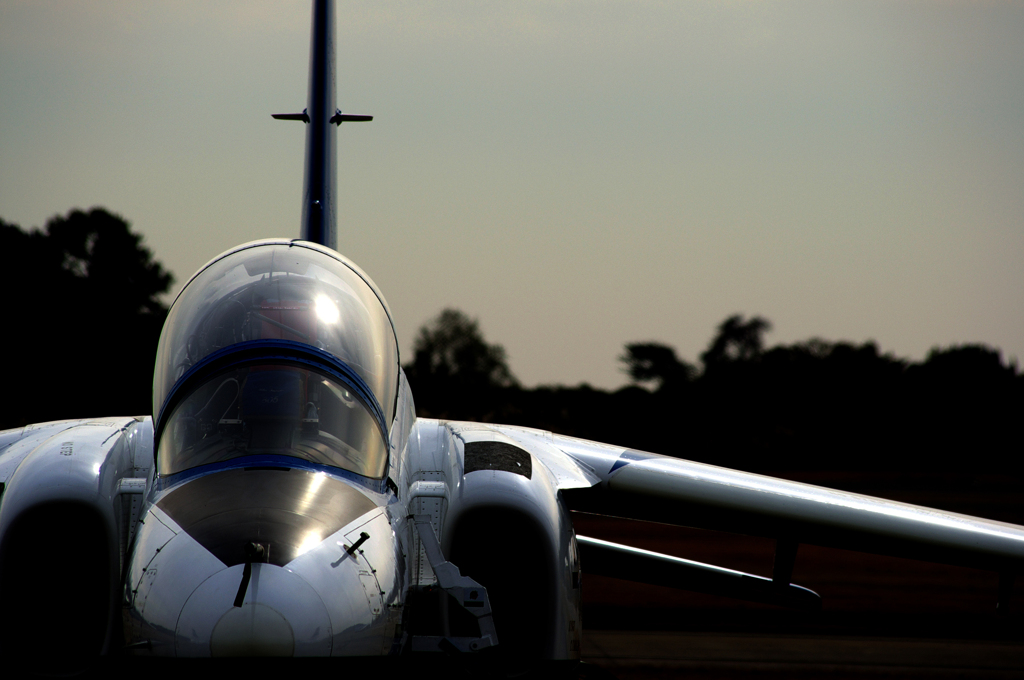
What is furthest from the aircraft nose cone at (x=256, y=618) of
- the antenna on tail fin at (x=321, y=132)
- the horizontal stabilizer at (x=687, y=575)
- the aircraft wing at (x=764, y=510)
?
the antenna on tail fin at (x=321, y=132)

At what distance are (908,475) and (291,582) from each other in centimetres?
3781

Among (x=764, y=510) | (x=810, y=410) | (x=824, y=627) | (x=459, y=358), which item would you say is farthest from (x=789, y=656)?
(x=459, y=358)

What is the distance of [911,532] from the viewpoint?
625 centimetres

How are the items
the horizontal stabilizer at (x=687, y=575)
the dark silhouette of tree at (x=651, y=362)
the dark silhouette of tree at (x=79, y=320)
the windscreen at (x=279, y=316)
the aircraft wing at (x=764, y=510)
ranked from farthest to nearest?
1. the dark silhouette of tree at (x=651, y=362)
2. the dark silhouette of tree at (x=79, y=320)
3. the horizontal stabilizer at (x=687, y=575)
4. the aircraft wing at (x=764, y=510)
5. the windscreen at (x=279, y=316)

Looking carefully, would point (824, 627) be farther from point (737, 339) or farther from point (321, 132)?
point (737, 339)

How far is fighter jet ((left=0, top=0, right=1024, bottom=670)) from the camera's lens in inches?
147

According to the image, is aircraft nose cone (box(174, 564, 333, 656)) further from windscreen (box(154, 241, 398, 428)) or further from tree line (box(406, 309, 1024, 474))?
tree line (box(406, 309, 1024, 474))

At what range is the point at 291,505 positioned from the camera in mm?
4027

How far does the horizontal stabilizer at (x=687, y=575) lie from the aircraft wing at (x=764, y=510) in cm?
55

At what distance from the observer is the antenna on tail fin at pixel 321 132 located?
8508mm

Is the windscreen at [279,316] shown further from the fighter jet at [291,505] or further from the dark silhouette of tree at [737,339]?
the dark silhouette of tree at [737,339]

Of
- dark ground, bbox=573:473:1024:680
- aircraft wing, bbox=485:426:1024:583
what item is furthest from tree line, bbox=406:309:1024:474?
aircraft wing, bbox=485:426:1024:583

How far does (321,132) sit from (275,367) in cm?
474

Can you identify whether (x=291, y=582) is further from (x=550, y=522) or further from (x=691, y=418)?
(x=691, y=418)
